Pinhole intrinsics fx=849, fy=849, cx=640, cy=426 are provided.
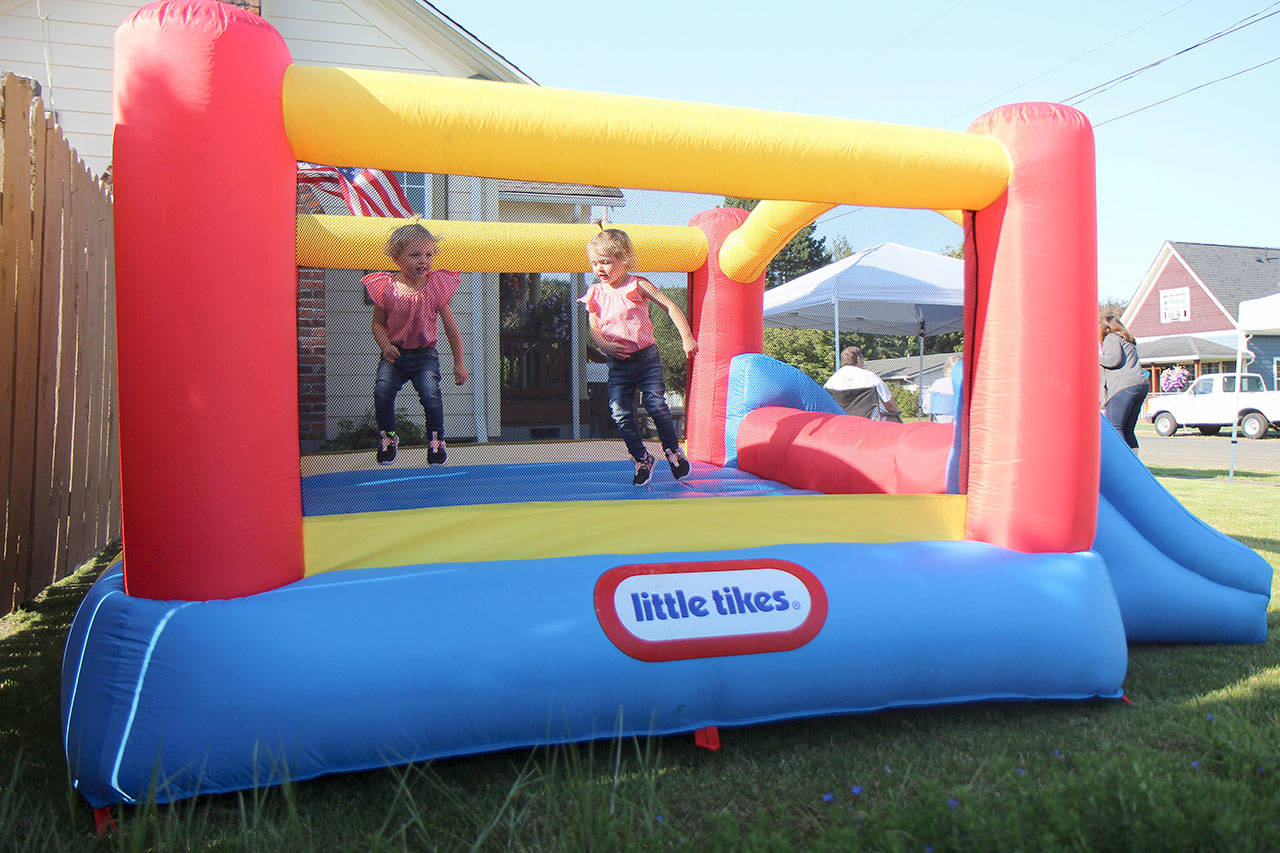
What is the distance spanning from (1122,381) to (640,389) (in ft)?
14.0

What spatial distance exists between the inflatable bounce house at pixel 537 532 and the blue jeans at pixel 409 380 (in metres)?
0.76

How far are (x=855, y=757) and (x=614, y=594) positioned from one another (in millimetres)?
682

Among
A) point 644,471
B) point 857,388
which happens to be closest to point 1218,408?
point 857,388

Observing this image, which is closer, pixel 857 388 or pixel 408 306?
pixel 408 306

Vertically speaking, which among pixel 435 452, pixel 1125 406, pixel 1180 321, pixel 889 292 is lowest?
pixel 435 452

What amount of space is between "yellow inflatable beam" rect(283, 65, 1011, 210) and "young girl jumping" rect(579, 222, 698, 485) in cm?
138

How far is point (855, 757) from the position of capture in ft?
6.55

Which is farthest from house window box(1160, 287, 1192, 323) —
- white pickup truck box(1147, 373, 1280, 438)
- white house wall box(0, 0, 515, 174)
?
white house wall box(0, 0, 515, 174)

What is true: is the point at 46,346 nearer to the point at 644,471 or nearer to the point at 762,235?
the point at 644,471

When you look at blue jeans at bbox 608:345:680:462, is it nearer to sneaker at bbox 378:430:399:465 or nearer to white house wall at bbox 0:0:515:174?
sneaker at bbox 378:430:399:465

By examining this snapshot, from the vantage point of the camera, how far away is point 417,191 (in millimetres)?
Result: 4996

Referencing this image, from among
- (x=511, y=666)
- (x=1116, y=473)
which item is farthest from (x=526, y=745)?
(x=1116, y=473)

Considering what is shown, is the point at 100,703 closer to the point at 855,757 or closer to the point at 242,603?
the point at 242,603

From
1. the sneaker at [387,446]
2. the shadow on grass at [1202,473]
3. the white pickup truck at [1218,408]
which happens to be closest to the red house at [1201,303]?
the white pickup truck at [1218,408]
